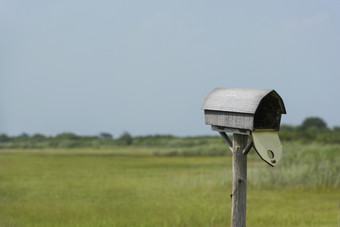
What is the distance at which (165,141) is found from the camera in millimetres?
26609

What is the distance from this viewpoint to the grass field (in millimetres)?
9805

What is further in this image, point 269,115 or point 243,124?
point 269,115

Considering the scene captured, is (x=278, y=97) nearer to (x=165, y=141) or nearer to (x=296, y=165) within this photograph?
(x=296, y=165)

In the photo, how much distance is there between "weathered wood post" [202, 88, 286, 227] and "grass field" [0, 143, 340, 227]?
2992 millimetres

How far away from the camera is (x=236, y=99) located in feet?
20.3

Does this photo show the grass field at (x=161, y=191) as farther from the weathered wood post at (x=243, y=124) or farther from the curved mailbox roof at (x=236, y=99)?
the curved mailbox roof at (x=236, y=99)

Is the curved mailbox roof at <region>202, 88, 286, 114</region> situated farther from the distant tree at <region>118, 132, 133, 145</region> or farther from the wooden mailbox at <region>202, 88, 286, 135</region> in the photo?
the distant tree at <region>118, 132, 133, 145</region>

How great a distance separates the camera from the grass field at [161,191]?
9805 mm

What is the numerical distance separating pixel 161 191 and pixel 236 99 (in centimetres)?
821

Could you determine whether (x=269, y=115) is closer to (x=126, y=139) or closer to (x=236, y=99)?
(x=236, y=99)

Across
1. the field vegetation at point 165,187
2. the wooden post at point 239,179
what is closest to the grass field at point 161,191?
the field vegetation at point 165,187

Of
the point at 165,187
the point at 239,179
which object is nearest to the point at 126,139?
the point at 165,187

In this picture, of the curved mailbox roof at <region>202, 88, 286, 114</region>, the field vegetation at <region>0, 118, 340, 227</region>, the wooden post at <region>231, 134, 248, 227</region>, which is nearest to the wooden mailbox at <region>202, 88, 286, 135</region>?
the curved mailbox roof at <region>202, 88, 286, 114</region>

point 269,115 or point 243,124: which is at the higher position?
point 269,115
